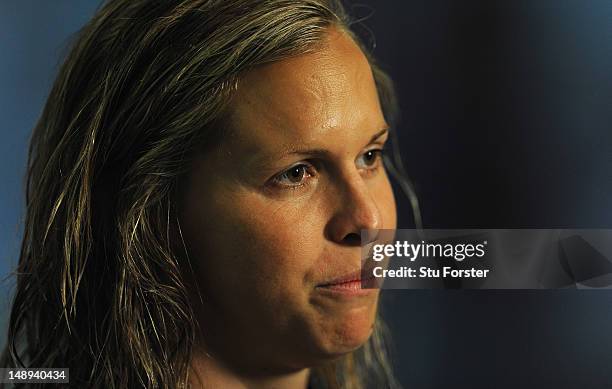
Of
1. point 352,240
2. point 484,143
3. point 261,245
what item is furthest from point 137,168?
point 484,143

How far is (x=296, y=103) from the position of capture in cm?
104

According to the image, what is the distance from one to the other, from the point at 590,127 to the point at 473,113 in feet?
0.72

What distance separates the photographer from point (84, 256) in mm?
1106

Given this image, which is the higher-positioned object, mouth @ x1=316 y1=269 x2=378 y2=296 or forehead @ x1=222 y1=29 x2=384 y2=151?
forehead @ x1=222 y1=29 x2=384 y2=151

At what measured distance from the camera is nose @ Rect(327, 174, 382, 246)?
105 cm

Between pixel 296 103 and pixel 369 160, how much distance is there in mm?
159

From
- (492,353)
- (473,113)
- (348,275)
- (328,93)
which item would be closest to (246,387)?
(348,275)

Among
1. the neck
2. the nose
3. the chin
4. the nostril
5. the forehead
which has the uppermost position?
the forehead

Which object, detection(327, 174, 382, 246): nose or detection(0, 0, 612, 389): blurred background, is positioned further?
detection(0, 0, 612, 389): blurred background

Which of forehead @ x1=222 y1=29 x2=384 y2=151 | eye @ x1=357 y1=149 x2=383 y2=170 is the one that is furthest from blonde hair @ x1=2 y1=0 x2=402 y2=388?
eye @ x1=357 y1=149 x2=383 y2=170

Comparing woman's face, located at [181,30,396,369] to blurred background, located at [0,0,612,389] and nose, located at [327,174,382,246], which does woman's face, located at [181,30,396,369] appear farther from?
blurred background, located at [0,0,612,389]

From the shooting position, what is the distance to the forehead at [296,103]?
104 cm

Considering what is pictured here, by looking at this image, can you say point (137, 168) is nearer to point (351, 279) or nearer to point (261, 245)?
point (261, 245)

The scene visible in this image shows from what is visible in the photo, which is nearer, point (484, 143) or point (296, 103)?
point (296, 103)
